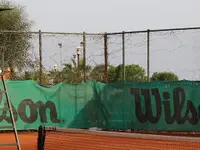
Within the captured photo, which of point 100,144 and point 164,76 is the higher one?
point 164,76

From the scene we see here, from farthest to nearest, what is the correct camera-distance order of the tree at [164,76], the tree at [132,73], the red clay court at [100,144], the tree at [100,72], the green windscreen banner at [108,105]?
the tree at [100,72]
the tree at [132,73]
the tree at [164,76]
the green windscreen banner at [108,105]
the red clay court at [100,144]

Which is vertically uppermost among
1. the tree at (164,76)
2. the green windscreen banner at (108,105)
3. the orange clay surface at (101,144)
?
the tree at (164,76)

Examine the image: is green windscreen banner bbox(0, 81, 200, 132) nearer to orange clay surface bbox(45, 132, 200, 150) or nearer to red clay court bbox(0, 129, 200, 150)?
red clay court bbox(0, 129, 200, 150)

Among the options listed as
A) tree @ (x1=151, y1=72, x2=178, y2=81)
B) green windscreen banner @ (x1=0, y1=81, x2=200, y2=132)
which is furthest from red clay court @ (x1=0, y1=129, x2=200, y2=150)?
tree @ (x1=151, y1=72, x2=178, y2=81)

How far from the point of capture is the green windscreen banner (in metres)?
15.4

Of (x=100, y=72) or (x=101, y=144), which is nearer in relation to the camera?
(x=101, y=144)

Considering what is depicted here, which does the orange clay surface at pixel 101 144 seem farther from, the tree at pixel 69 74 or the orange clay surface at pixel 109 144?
the tree at pixel 69 74

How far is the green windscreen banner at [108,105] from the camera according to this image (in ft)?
50.6

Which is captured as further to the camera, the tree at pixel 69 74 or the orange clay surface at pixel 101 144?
the tree at pixel 69 74

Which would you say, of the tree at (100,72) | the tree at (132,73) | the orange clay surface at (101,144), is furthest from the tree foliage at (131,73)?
the orange clay surface at (101,144)

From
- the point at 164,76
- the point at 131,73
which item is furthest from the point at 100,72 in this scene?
the point at 164,76

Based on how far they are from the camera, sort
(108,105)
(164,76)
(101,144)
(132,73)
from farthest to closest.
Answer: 1. (132,73)
2. (164,76)
3. (108,105)
4. (101,144)

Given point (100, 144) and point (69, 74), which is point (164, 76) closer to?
point (69, 74)

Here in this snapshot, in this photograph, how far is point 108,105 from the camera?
16.3m
